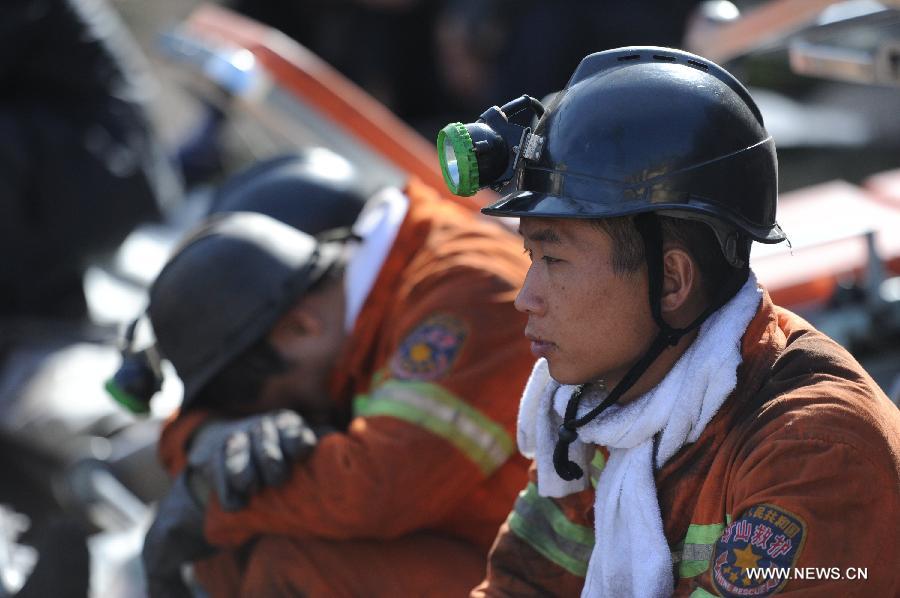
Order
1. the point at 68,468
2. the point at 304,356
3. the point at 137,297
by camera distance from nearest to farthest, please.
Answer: the point at 304,356
the point at 68,468
the point at 137,297

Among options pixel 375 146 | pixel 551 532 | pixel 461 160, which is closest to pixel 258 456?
pixel 551 532

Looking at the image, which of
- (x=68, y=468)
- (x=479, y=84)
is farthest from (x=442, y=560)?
(x=479, y=84)

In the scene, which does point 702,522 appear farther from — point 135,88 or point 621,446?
point 135,88

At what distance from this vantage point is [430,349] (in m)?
2.49

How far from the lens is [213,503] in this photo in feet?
8.46

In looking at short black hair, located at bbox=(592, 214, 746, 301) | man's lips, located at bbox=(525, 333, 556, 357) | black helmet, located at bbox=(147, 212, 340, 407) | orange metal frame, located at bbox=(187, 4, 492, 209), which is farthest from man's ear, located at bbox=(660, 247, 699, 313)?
orange metal frame, located at bbox=(187, 4, 492, 209)

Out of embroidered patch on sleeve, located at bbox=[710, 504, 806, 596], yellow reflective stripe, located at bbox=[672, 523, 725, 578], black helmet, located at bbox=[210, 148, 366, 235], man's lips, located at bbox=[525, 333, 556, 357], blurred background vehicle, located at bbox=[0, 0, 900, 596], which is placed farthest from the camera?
black helmet, located at bbox=[210, 148, 366, 235]

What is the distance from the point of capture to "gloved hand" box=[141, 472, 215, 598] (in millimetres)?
2635

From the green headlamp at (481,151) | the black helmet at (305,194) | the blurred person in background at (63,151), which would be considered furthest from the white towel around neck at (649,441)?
the blurred person in background at (63,151)

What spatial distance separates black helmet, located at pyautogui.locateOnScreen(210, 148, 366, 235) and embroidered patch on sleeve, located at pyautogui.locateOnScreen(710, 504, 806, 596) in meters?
1.75

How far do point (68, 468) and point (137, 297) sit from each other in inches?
44.7

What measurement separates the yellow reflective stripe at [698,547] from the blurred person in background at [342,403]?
77cm

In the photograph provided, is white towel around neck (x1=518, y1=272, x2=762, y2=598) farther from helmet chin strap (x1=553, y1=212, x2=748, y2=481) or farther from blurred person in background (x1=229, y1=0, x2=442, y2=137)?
blurred person in background (x1=229, y1=0, x2=442, y2=137)

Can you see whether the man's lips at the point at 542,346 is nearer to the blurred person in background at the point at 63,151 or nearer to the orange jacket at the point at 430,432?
the orange jacket at the point at 430,432
